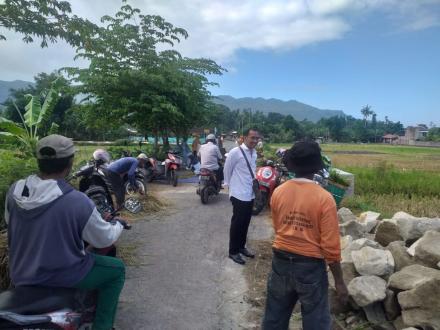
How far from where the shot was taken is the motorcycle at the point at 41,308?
2176mm

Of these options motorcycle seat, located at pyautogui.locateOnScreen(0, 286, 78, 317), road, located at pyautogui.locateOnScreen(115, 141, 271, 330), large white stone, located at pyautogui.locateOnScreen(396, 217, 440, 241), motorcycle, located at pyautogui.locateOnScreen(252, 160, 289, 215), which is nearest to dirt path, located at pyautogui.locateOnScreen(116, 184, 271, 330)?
road, located at pyautogui.locateOnScreen(115, 141, 271, 330)

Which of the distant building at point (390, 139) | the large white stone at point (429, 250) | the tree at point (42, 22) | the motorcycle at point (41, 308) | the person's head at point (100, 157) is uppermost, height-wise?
the tree at point (42, 22)

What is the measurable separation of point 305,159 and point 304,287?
2.91ft

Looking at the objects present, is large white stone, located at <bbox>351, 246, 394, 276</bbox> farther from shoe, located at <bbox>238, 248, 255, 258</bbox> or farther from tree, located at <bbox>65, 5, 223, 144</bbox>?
tree, located at <bbox>65, 5, 223, 144</bbox>

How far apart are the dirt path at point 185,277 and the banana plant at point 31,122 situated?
2.53 meters

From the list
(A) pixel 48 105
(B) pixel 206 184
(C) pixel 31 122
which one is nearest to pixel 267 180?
(B) pixel 206 184

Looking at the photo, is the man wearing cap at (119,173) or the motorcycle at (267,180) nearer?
the man wearing cap at (119,173)

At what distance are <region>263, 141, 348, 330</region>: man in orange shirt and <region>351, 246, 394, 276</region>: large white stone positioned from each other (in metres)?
1.54

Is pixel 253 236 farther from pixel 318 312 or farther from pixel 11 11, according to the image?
Answer: pixel 11 11

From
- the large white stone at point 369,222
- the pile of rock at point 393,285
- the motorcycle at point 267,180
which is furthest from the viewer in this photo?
the motorcycle at point 267,180

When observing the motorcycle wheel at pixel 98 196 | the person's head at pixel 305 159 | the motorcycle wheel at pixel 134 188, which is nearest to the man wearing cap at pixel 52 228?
the person's head at pixel 305 159

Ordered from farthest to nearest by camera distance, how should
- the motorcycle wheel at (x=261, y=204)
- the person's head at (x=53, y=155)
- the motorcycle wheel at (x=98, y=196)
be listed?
the motorcycle wheel at (x=261, y=204) < the motorcycle wheel at (x=98, y=196) < the person's head at (x=53, y=155)

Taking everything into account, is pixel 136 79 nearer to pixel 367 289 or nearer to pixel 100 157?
pixel 100 157

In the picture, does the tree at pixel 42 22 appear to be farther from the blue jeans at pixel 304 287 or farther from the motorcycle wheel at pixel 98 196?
the blue jeans at pixel 304 287
